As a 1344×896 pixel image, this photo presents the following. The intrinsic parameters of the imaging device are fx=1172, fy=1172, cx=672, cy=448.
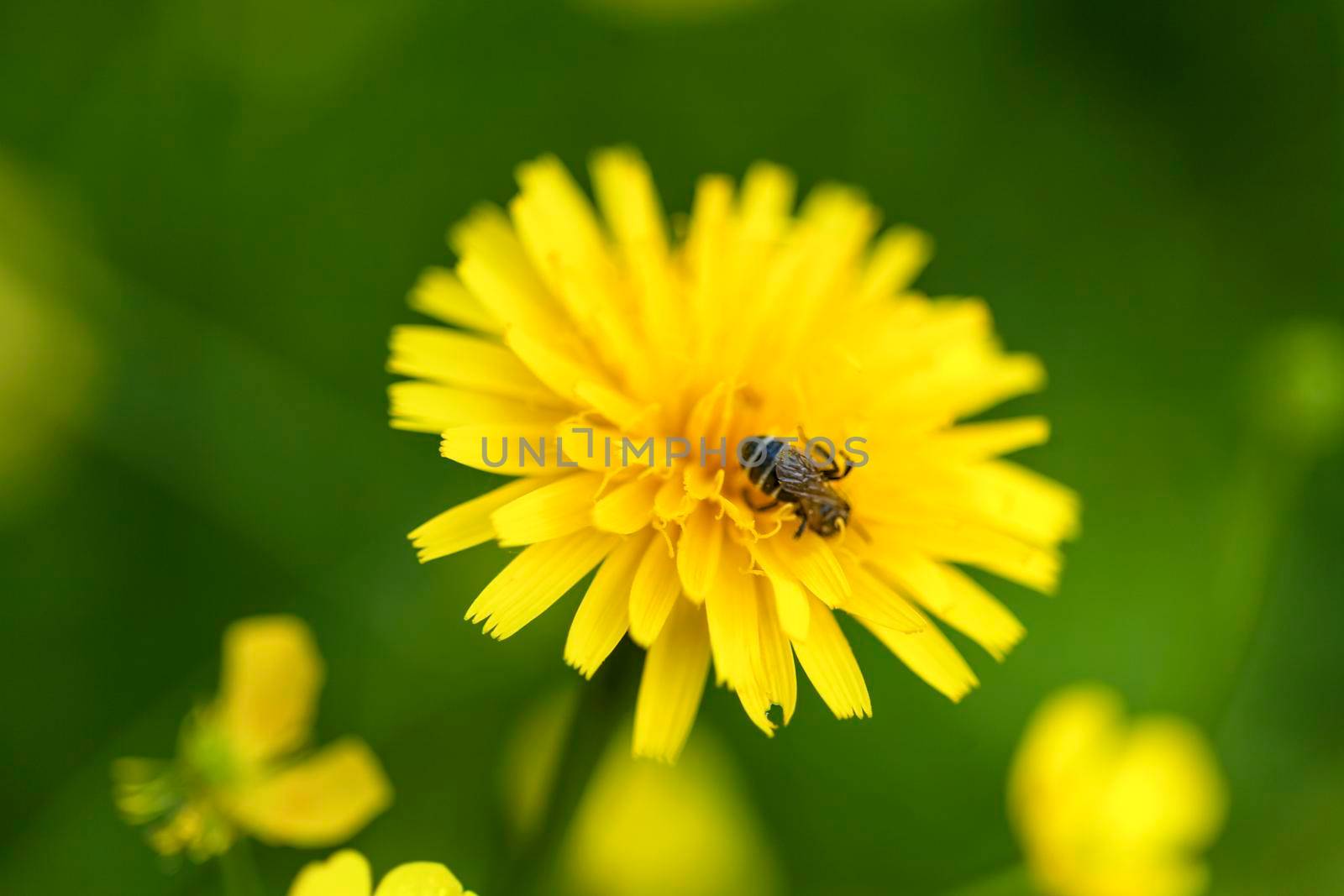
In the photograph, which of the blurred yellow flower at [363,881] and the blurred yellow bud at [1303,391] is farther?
the blurred yellow bud at [1303,391]

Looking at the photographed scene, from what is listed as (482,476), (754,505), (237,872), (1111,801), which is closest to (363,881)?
(237,872)

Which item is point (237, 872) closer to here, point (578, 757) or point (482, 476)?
point (578, 757)

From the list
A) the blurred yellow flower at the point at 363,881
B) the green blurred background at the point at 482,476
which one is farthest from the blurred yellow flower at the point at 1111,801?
the blurred yellow flower at the point at 363,881

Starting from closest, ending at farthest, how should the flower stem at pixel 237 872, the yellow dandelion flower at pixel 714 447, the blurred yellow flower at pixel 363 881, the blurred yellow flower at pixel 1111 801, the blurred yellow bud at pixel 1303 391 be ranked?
the blurred yellow flower at pixel 363 881 < the yellow dandelion flower at pixel 714 447 < the flower stem at pixel 237 872 < the blurred yellow flower at pixel 1111 801 < the blurred yellow bud at pixel 1303 391

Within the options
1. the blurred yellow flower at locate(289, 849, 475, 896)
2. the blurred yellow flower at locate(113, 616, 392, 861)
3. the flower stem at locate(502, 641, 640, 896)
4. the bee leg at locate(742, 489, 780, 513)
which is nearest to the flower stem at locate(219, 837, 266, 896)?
the blurred yellow flower at locate(113, 616, 392, 861)

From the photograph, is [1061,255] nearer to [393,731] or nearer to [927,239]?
[927,239]

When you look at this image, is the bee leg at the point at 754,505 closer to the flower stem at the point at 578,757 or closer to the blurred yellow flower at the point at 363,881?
the flower stem at the point at 578,757

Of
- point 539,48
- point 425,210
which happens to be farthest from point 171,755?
point 539,48
